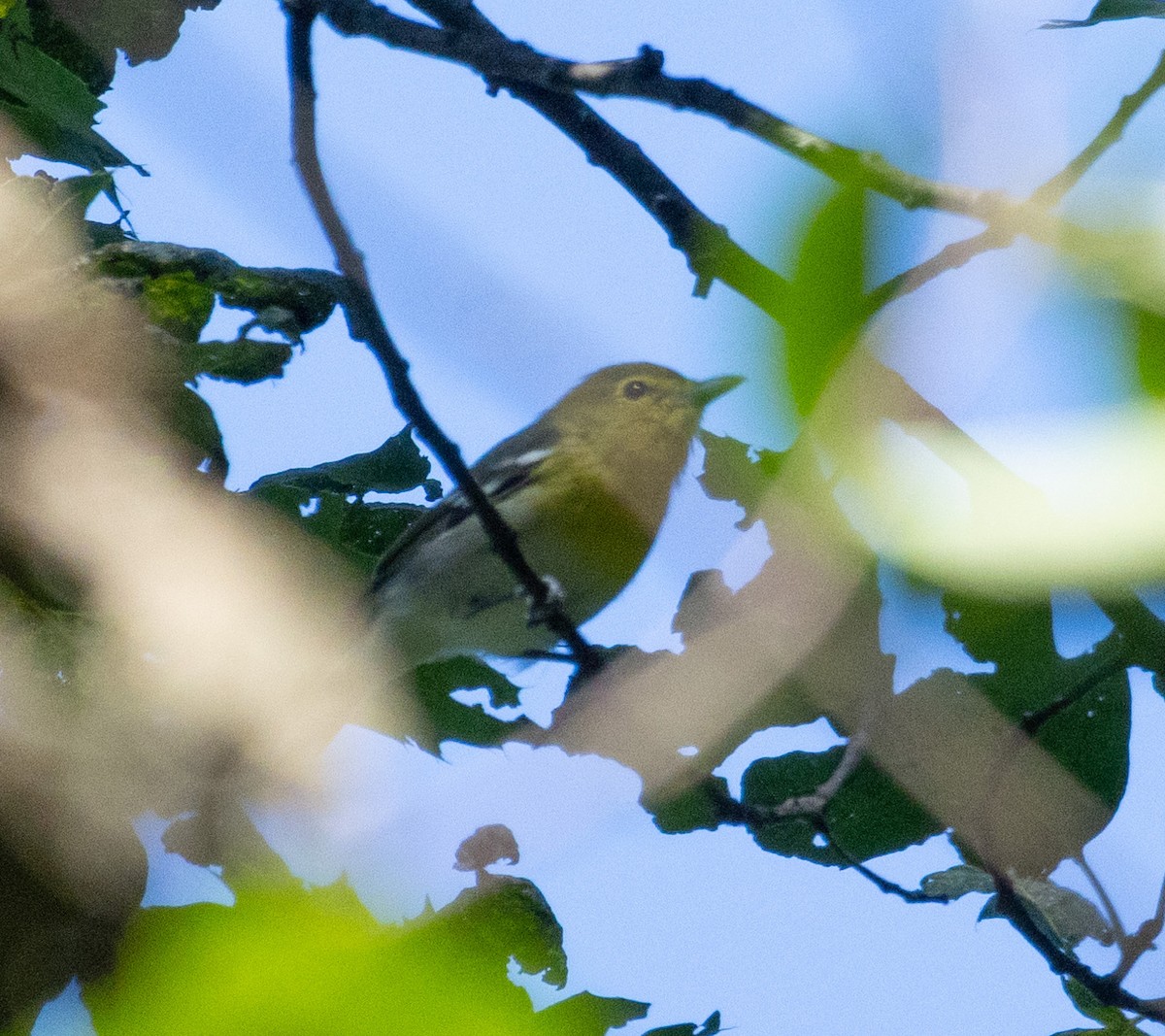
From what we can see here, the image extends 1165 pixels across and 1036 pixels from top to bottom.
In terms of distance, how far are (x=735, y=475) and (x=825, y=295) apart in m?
1.31

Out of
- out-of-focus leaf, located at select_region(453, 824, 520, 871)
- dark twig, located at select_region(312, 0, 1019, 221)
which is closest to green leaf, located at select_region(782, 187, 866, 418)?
dark twig, located at select_region(312, 0, 1019, 221)

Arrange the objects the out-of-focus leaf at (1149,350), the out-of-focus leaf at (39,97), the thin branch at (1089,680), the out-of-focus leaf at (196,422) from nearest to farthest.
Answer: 1. the out-of-focus leaf at (1149,350)
2. the thin branch at (1089,680)
3. the out-of-focus leaf at (196,422)
4. the out-of-focus leaf at (39,97)

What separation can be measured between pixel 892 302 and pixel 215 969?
72cm

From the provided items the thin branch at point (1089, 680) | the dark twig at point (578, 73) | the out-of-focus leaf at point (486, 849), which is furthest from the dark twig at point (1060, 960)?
the dark twig at point (578, 73)

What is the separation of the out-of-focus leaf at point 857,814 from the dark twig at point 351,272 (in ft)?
3.05

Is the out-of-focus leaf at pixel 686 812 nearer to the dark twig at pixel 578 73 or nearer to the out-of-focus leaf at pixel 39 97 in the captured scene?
the dark twig at pixel 578 73

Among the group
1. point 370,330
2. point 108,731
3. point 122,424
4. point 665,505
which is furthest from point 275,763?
point 665,505

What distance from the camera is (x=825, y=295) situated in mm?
895

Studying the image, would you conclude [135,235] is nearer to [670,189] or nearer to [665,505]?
[670,189]

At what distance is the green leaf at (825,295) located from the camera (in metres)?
0.87

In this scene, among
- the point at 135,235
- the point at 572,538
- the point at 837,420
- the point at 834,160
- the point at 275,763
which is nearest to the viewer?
the point at 834,160

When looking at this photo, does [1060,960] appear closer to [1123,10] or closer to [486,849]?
[486,849]

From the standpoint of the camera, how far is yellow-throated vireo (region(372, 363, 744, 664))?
4453 millimetres

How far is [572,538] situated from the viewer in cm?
445
